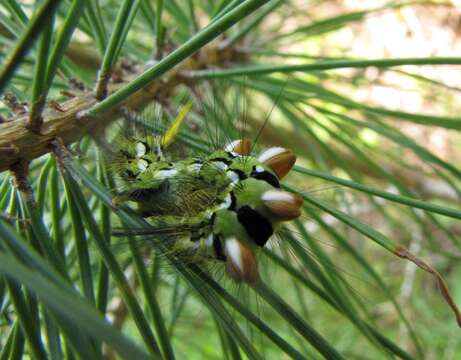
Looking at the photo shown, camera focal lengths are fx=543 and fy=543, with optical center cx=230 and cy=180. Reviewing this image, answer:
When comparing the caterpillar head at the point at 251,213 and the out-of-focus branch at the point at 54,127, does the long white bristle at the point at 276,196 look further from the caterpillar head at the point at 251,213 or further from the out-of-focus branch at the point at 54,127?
the out-of-focus branch at the point at 54,127

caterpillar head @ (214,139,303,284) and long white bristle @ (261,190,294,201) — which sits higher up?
long white bristle @ (261,190,294,201)

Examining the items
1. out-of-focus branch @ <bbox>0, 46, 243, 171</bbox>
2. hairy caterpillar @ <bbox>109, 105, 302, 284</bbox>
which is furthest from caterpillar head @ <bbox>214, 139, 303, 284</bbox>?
out-of-focus branch @ <bbox>0, 46, 243, 171</bbox>

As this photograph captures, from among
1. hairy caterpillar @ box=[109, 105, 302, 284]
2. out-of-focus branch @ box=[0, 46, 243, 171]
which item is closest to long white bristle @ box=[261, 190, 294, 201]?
hairy caterpillar @ box=[109, 105, 302, 284]

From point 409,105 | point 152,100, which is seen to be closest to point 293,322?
point 152,100

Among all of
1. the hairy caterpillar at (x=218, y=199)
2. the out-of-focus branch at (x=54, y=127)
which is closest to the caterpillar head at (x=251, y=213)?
the hairy caterpillar at (x=218, y=199)

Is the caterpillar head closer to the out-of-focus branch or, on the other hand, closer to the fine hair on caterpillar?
the fine hair on caterpillar

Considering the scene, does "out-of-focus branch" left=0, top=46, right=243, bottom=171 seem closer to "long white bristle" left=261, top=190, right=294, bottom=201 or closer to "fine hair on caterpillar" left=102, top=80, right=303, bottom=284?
"fine hair on caterpillar" left=102, top=80, right=303, bottom=284

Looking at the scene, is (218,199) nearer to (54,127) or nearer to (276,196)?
(276,196)

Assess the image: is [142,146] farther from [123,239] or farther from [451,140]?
[451,140]

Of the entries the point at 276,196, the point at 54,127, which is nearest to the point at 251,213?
the point at 276,196
